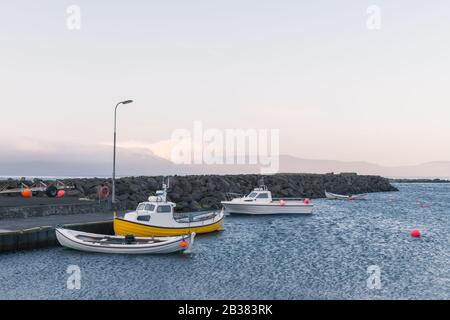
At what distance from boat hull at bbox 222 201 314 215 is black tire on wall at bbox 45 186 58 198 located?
1815 cm

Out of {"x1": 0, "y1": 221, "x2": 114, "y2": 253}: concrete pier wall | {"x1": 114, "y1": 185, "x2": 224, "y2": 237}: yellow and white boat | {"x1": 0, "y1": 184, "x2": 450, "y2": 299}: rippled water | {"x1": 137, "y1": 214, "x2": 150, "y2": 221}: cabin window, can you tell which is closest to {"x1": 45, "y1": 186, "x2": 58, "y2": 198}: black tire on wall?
{"x1": 0, "y1": 221, "x2": 114, "y2": 253}: concrete pier wall

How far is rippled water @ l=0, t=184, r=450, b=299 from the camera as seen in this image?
17672mm

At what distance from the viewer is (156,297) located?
1683 cm

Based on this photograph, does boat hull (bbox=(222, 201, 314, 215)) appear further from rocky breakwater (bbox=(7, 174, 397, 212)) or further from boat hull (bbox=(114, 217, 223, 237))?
boat hull (bbox=(114, 217, 223, 237))

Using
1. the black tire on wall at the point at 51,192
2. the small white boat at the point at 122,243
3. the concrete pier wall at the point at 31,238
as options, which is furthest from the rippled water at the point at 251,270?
the black tire on wall at the point at 51,192

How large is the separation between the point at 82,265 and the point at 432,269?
743 inches

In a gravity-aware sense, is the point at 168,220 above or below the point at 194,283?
above

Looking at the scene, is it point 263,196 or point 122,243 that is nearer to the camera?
point 122,243

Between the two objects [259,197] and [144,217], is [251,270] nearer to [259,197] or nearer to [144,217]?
[144,217]

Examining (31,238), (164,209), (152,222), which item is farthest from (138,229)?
(31,238)

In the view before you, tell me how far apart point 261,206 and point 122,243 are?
25.3 meters

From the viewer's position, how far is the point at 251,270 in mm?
21688
